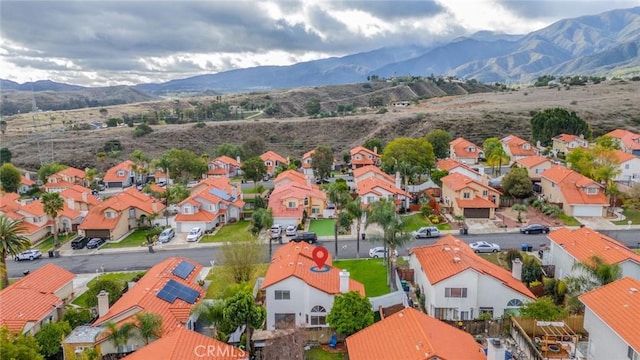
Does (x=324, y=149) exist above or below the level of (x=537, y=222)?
above

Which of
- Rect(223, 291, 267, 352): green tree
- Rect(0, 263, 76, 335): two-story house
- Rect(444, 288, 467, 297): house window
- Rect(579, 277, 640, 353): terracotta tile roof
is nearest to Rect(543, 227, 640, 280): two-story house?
Rect(579, 277, 640, 353): terracotta tile roof

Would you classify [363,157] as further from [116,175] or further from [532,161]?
[116,175]

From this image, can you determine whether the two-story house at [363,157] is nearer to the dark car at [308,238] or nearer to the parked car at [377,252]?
the dark car at [308,238]

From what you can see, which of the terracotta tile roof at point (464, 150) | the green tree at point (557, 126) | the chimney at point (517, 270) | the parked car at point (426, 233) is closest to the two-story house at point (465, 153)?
the terracotta tile roof at point (464, 150)

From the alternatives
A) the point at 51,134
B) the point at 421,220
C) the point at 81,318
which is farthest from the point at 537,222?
the point at 51,134

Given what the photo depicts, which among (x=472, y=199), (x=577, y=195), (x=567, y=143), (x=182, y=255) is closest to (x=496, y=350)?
(x=182, y=255)

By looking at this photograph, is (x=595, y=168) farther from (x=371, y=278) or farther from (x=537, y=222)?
(x=371, y=278)
